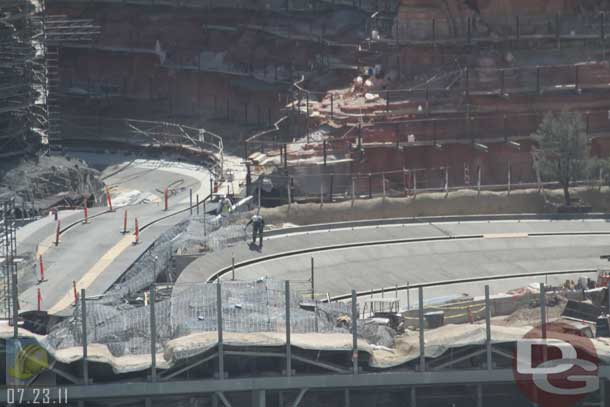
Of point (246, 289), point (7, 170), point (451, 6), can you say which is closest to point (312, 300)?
point (246, 289)

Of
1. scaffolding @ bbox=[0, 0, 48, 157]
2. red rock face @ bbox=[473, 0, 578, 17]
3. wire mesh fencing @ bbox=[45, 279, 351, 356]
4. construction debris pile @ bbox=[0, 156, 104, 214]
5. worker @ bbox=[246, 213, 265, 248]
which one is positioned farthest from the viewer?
red rock face @ bbox=[473, 0, 578, 17]

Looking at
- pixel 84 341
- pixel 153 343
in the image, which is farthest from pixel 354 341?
pixel 84 341

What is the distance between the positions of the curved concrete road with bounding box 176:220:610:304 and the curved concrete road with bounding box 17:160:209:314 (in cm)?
360

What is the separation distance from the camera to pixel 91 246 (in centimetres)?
6725

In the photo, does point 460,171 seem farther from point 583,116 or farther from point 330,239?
point 330,239

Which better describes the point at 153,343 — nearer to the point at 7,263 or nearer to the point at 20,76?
the point at 7,263

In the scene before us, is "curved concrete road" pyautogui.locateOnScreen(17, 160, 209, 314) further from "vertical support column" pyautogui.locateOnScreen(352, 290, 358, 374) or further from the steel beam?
"vertical support column" pyautogui.locateOnScreen(352, 290, 358, 374)

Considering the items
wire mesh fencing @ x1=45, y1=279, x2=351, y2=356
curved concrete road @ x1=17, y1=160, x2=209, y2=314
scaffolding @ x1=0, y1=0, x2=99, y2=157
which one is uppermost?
scaffolding @ x1=0, y1=0, x2=99, y2=157

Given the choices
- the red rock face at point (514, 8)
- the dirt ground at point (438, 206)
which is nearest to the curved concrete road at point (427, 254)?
the dirt ground at point (438, 206)

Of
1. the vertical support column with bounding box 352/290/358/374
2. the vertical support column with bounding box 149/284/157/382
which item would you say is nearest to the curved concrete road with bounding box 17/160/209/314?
the vertical support column with bounding box 149/284/157/382

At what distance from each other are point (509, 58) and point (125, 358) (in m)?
48.8

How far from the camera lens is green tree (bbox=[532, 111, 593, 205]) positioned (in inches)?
2987

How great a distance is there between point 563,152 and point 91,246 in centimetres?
2058

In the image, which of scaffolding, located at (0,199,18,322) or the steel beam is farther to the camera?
scaffolding, located at (0,199,18,322)
